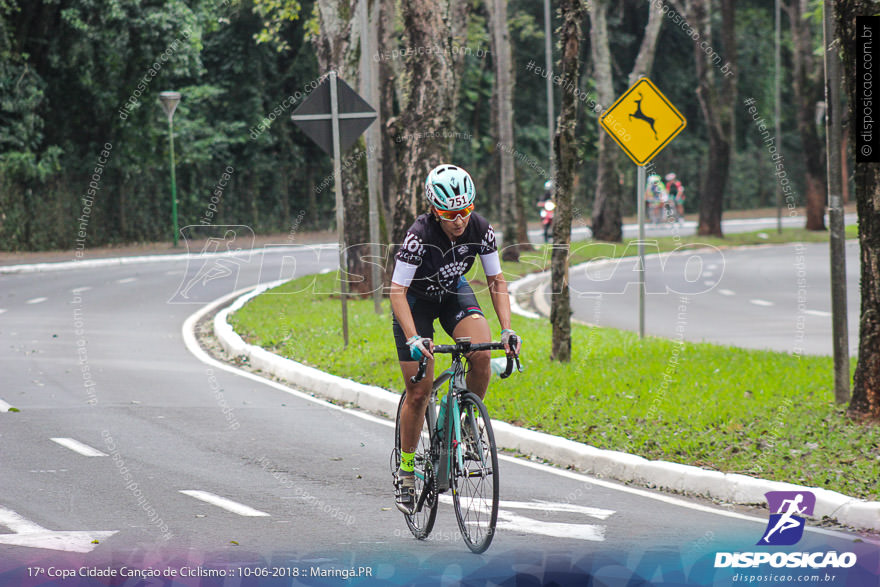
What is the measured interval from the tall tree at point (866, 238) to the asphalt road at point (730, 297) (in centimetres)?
530

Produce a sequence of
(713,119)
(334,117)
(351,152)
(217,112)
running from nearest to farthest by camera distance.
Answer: (334,117), (351,152), (713,119), (217,112)

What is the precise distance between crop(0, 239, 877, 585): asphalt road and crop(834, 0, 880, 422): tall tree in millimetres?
2152

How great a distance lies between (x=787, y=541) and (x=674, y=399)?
3714 mm

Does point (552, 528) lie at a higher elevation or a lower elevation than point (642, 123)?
lower

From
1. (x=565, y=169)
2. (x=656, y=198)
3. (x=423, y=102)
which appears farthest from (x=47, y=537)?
(x=656, y=198)

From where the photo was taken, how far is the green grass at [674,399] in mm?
8531

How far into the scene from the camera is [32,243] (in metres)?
33.9

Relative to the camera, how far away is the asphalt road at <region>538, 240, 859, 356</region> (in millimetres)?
16766

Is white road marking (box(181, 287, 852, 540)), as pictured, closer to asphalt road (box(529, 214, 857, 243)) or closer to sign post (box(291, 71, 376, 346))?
sign post (box(291, 71, 376, 346))

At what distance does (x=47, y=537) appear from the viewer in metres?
6.66

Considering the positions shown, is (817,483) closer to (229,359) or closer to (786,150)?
(229,359)

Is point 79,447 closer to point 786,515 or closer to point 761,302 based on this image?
point 786,515

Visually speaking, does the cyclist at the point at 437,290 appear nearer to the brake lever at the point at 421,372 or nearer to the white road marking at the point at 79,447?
the brake lever at the point at 421,372

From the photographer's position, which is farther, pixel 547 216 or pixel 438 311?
pixel 547 216
